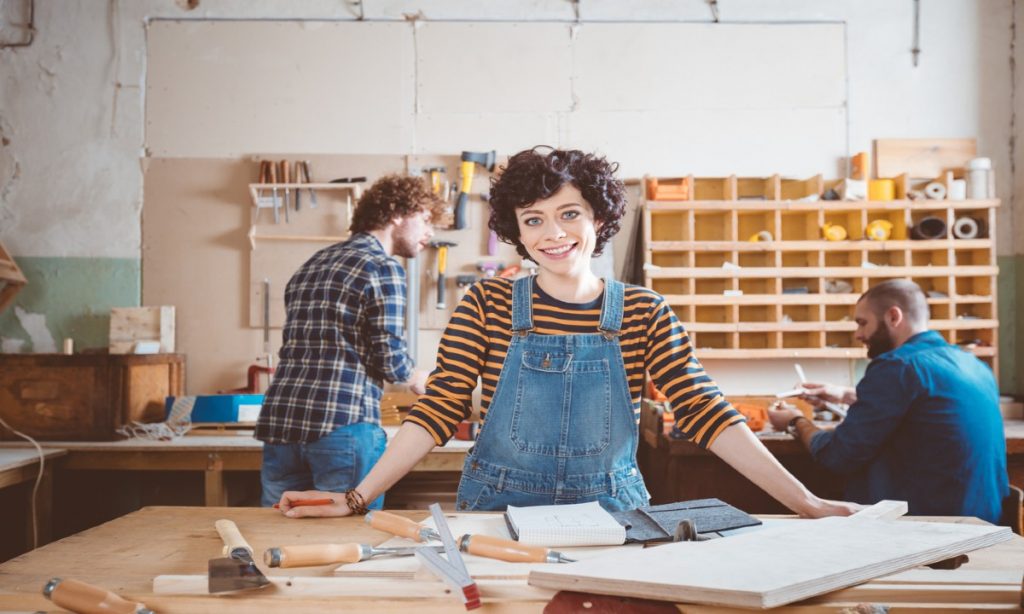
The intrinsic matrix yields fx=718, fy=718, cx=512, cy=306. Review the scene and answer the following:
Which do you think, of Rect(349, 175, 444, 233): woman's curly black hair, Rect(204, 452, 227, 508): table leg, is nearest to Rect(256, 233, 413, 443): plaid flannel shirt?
Rect(349, 175, 444, 233): woman's curly black hair

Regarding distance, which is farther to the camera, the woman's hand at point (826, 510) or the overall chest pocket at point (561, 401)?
the overall chest pocket at point (561, 401)

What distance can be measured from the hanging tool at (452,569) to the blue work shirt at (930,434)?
1885 millimetres

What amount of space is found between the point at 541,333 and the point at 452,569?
2.59ft

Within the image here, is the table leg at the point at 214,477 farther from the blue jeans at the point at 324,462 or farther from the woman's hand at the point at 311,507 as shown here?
the woman's hand at the point at 311,507

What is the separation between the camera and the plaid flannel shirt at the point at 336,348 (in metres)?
2.54

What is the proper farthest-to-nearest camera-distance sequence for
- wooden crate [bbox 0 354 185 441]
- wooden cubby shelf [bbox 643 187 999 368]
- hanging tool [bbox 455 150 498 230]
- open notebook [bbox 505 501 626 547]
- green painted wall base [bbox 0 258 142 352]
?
green painted wall base [bbox 0 258 142 352] < hanging tool [bbox 455 150 498 230] < wooden cubby shelf [bbox 643 187 999 368] < wooden crate [bbox 0 354 185 441] < open notebook [bbox 505 501 626 547]

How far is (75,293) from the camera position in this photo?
418 cm

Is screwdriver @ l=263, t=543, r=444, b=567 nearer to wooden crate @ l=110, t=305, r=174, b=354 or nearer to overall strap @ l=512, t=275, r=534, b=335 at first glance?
overall strap @ l=512, t=275, r=534, b=335

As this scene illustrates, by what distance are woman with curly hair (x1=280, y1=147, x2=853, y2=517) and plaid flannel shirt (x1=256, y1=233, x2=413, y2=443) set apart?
0.88m

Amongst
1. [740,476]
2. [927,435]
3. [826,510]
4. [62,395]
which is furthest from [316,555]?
[62,395]

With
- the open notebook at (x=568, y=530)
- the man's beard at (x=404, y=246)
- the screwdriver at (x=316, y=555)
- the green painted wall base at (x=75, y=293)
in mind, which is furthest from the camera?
the green painted wall base at (x=75, y=293)

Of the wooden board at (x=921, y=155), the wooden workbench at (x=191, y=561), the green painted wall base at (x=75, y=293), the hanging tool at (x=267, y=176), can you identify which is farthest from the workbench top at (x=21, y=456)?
the wooden board at (x=921, y=155)

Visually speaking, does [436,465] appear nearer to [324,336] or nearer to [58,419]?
[324,336]

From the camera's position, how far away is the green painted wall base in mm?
4168
